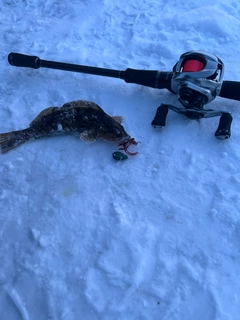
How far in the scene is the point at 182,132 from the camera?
2697 mm

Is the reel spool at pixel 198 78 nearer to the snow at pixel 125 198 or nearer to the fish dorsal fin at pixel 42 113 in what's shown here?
the snow at pixel 125 198

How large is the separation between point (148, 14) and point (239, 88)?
1.58 meters

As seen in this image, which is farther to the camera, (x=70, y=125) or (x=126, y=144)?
(x=70, y=125)

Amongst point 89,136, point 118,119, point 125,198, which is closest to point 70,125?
point 89,136

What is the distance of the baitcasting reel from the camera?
8.23 feet

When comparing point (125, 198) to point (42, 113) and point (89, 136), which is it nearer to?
point (89, 136)

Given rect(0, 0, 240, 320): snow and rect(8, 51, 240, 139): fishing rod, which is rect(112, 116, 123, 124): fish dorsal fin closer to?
rect(0, 0, 240, 320): snow

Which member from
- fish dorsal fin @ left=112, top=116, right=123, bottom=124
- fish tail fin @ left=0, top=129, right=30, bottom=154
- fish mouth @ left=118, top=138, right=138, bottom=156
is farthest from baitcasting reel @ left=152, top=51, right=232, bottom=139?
fish tail fin @ left=0, top=129, right=30, bottom=154

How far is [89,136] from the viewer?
2.75 m

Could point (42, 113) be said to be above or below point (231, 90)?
below

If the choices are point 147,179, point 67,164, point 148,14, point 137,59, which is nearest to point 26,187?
point 67,164

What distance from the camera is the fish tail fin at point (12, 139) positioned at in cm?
279

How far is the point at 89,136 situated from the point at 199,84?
93 centimetres

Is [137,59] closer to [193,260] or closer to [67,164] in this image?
[67,164]
